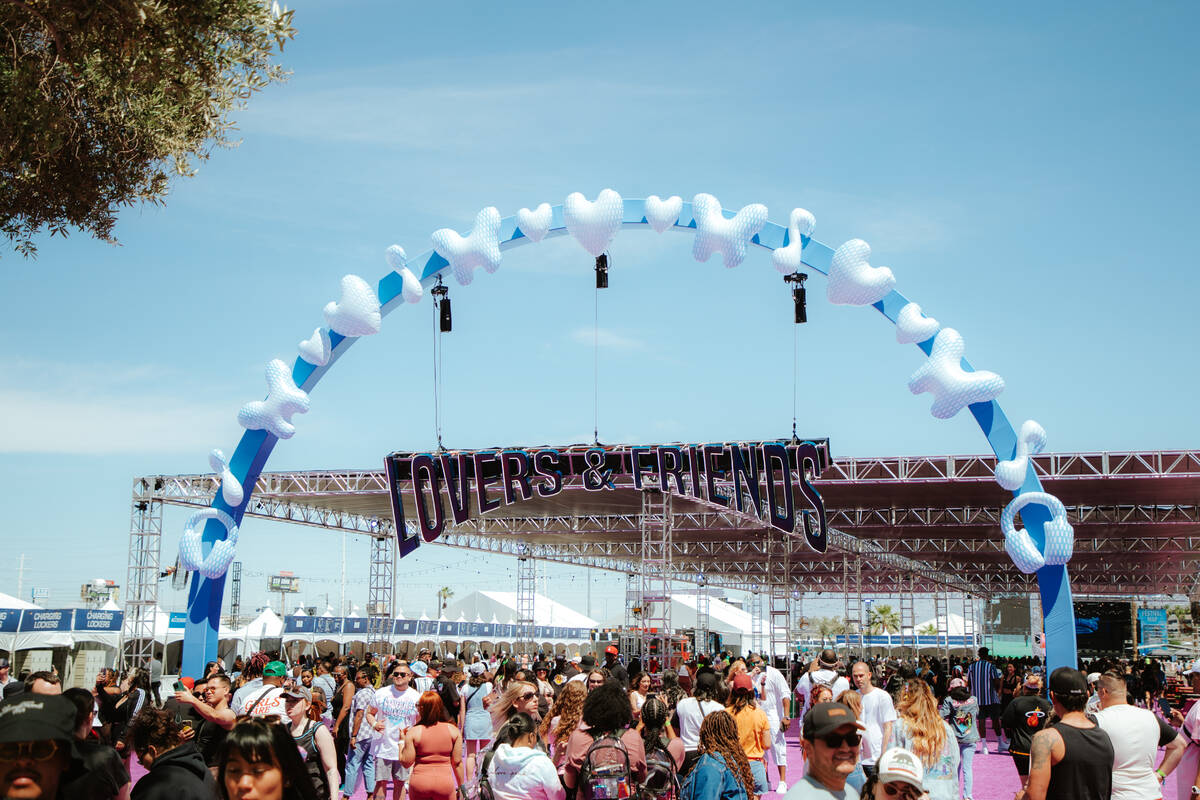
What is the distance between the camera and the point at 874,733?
9.66 metres

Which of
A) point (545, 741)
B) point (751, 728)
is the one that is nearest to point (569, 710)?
point (545, 741)

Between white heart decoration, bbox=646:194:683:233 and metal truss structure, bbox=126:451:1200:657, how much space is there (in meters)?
5.90

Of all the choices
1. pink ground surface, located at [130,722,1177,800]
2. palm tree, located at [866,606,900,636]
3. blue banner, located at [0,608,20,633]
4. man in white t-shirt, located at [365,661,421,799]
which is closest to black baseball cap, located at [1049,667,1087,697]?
man in white t-shirt, located at [365,661,421,799]

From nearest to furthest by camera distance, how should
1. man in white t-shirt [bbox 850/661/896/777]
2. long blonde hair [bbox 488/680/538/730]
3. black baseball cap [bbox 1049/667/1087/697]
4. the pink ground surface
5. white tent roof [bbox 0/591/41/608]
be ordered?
black baseball cap [bbox 1049/667/1087/697]
long blonde hair [bbox 488/680/538/730]
man in white t-shirt [bbox 850/661/896/777]
the pink ground surface
white tent roof [bbox 0/591/41/608]

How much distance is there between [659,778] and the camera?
6.48 metres

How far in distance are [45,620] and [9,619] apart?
34.3 inches

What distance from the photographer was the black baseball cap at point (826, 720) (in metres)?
4.13

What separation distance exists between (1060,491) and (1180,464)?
3529mm

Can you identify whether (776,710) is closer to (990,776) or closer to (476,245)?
(990,776)

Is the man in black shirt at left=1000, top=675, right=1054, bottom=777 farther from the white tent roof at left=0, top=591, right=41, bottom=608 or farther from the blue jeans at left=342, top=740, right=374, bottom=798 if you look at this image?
the white tent roof at left=0, top=591, right=41, bottom=608

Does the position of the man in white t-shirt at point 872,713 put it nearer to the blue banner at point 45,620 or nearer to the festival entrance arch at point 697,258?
the festival entrance arch at point 697,258

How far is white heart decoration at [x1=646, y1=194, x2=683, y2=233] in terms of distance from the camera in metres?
16.5

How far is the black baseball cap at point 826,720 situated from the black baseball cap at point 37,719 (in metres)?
2.53

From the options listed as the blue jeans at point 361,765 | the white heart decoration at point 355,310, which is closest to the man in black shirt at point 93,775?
the blue jeans at point 361,765
